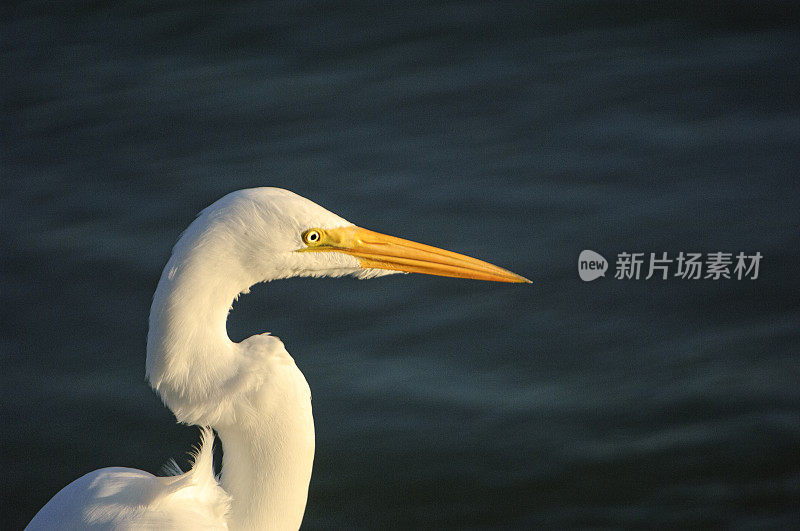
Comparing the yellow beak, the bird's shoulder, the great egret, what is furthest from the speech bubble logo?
the bird's shoulder

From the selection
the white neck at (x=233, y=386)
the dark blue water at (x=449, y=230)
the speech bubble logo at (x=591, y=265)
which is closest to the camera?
the white neck at (x=233, y=386)

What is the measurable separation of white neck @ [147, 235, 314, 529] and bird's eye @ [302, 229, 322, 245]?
186 millimetres

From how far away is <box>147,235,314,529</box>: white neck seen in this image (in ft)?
8.62

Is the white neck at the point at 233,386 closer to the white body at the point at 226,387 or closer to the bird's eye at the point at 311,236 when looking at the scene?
the white body at the point at 226,387

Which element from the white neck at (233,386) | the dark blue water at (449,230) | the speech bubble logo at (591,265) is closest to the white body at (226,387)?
the white neck at (233,386)

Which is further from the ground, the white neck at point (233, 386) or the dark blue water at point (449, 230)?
the dark blue water at point (449, 230)

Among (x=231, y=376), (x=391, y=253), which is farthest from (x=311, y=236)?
(x=231, y=376)

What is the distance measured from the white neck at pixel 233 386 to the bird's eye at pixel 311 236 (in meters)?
0.19

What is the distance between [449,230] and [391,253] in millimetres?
2441

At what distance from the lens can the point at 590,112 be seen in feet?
20.3

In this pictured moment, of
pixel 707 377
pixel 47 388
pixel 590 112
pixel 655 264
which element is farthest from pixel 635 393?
pixel 47 388

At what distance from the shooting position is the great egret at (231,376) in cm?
263

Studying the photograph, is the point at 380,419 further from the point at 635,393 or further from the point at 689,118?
the point at 689,118

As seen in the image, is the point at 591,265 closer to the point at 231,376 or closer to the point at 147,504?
the point at 231,376
